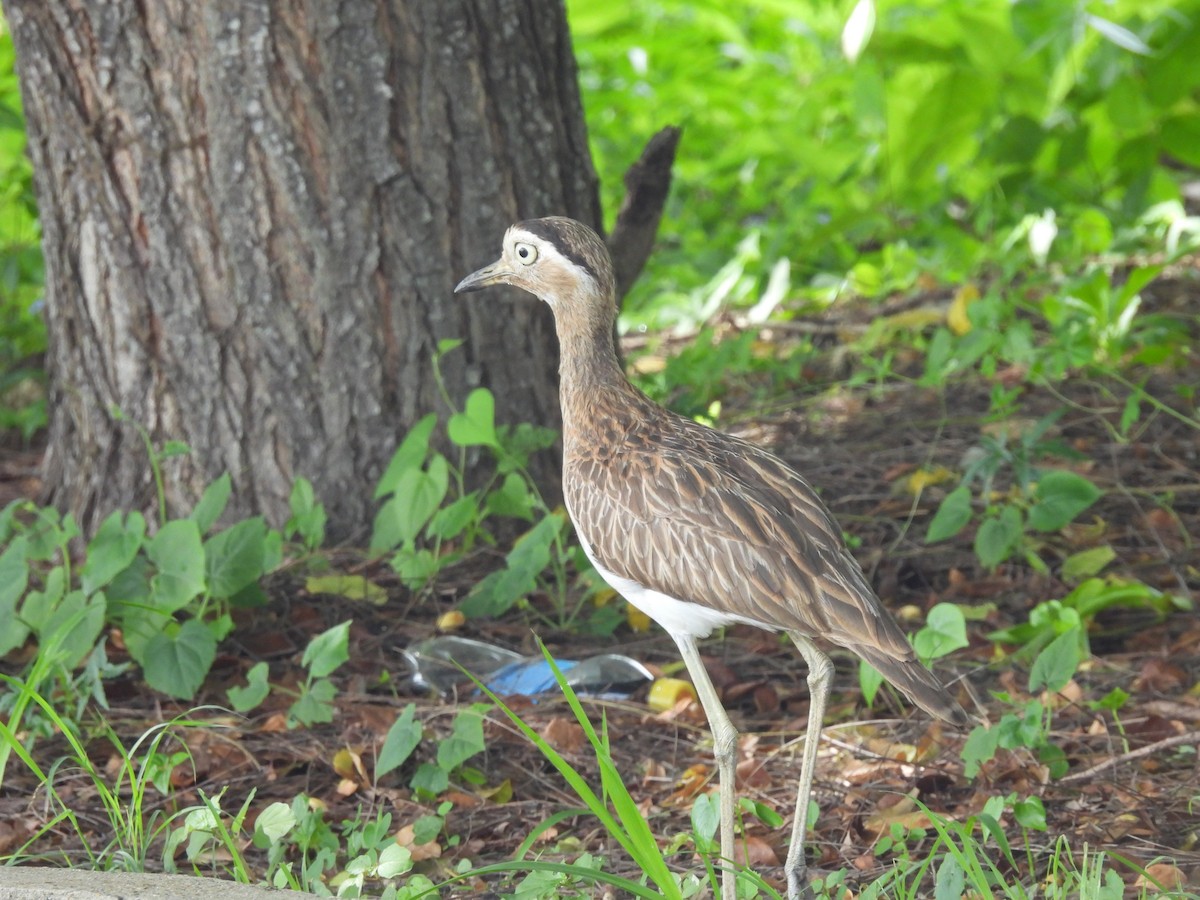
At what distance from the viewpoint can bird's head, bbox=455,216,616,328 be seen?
12.7ft

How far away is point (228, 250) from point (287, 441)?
2.27 feet

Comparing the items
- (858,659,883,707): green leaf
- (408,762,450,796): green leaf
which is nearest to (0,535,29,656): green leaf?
(408,762,450,796): green leaf

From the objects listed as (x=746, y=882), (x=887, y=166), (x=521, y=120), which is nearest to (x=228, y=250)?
(x=521, y=120)

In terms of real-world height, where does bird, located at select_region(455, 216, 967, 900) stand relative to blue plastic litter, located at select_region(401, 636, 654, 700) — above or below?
above

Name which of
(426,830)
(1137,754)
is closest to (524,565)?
(426,830)

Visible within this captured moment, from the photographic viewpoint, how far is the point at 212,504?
4531mm

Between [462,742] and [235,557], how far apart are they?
3.70 ft

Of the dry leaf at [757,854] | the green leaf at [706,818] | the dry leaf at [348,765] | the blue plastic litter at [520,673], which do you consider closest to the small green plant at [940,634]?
the dry leaf at [757,854]

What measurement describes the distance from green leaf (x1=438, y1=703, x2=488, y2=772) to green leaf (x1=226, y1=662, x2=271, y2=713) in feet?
1.98

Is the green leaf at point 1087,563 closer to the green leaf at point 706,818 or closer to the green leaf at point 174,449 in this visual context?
the green leaf at point 706,818

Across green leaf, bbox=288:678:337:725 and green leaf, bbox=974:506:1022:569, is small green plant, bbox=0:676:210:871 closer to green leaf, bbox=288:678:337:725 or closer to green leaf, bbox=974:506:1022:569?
green leaf, bbox=288:678:337:725

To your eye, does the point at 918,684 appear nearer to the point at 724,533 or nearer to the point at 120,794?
the point at 724,533

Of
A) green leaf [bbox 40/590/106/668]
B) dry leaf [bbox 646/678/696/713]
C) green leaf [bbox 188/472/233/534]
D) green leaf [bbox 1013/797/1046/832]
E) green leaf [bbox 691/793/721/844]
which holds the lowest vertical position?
dry leaf [bbox 646/678/696/713]

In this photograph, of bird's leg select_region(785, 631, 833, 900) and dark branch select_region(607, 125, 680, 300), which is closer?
bird's leg select_region(785, 631, 833, 900)
